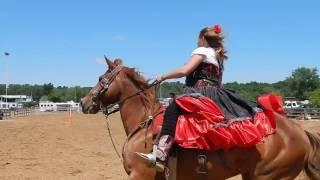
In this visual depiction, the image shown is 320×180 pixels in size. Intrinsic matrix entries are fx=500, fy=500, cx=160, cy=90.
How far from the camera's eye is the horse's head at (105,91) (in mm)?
6590

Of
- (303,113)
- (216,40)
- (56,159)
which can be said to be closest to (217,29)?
(216,40)

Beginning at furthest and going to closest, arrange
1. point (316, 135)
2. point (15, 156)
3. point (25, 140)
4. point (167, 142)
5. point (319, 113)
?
point (319, 113) < point (25, 140) < point (15, 156) < point (316, 135) < point (167, 142)

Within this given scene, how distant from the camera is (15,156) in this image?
→ 15391mm

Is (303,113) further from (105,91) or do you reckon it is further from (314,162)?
(105,91)

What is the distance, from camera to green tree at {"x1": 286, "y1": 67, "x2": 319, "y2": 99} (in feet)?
367

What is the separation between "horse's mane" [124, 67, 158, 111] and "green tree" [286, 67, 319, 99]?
10941cm

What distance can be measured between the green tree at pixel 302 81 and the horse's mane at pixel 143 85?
10941 centimetres

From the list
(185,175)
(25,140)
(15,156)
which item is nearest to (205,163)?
(185,175)

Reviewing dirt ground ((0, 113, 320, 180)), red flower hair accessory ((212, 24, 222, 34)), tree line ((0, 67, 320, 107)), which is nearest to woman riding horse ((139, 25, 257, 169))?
red flower hair accessory ((212, 24, 222, 34))

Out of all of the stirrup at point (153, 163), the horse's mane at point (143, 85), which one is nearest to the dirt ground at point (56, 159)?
the horse's mane at point (143, 85)

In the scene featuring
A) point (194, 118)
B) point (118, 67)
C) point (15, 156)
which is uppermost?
point (118, 67)

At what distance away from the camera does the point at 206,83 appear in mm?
5918

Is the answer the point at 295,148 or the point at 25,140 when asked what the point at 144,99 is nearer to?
the point at 295,148

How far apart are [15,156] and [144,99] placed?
9977 millimetres
